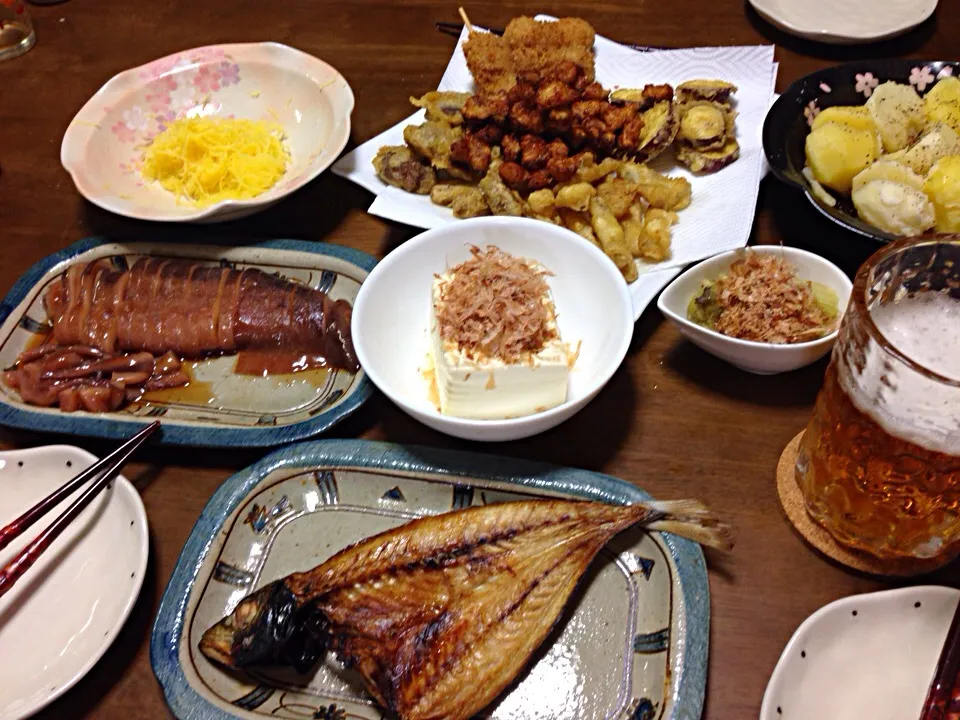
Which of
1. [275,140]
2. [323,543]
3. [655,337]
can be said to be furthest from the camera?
[275,140]

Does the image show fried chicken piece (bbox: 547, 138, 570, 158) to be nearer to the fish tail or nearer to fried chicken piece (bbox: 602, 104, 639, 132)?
fried chicken piece (bbox: 602, 104, 639, 132)

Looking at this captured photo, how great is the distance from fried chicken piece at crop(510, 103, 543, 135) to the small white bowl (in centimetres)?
79

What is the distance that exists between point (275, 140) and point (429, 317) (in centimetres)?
113

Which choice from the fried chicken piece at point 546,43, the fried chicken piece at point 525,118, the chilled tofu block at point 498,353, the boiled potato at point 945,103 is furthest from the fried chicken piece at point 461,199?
the boiled potato at point 945,103

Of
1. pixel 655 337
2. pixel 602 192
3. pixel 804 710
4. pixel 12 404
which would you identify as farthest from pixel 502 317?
pixel 12 404

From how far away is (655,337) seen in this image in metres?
1.97

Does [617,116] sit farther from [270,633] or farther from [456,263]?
[270,633]

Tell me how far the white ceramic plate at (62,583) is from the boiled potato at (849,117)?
2.13 meters

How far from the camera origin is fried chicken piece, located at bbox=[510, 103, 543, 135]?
2266mm

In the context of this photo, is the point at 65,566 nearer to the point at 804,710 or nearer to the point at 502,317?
the point at 502,317

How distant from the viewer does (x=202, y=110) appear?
110 inches

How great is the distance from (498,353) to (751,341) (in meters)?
0.63

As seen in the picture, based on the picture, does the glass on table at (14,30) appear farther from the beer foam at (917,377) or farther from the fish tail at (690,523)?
the beer foam at (917,377)

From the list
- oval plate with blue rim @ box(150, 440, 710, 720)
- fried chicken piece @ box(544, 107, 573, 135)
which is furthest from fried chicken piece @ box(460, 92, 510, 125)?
oval plate with blue rim @ box(150, 440, 710, 720)
